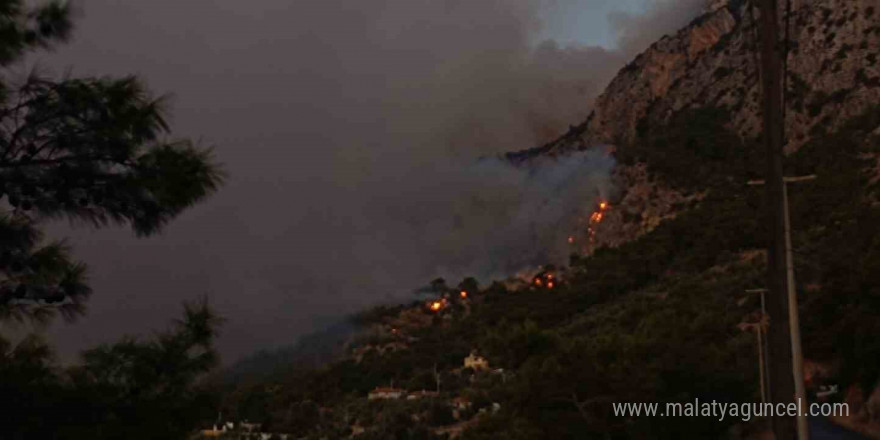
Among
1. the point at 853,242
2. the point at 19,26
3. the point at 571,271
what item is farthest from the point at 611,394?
the point at 571,271

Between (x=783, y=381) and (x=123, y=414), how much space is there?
7.78 meters

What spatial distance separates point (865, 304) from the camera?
3247cm

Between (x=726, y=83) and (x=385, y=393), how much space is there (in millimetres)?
54789

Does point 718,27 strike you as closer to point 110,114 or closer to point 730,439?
point 730,439

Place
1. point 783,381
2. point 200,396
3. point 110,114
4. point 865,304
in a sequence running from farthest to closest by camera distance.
A: 1. point 865,304
2. point 783,381
3. point 200,396
4. point 110,114

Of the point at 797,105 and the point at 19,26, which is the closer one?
the point at 19,26

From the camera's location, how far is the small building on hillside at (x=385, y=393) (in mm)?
63406

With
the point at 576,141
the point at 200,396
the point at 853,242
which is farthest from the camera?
the point at 576,141

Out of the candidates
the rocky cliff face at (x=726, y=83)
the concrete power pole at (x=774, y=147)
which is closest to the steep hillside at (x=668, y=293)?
→ the rocky cliff face at (x=726, y=83)

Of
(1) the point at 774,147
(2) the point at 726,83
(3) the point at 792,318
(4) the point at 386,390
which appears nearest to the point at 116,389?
(1) the point at 774,147

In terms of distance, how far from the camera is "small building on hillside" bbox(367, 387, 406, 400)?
6341cm

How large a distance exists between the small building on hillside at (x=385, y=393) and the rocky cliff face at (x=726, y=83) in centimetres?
3521

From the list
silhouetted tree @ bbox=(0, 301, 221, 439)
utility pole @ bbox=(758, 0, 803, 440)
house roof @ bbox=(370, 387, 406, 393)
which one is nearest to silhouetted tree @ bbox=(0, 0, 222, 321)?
silhouetted tree @ bbox=(0, 301, 221, 439)

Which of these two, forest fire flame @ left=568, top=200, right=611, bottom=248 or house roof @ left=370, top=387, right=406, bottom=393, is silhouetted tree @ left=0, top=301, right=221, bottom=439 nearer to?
house roof @ left=370, top=387, right=406, bottom=393
